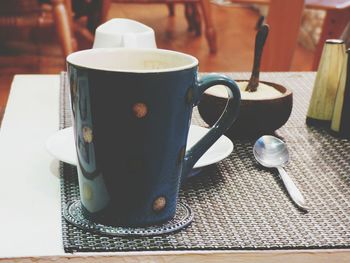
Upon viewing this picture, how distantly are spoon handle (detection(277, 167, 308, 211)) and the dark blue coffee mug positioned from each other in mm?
95

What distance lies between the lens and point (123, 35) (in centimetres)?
67

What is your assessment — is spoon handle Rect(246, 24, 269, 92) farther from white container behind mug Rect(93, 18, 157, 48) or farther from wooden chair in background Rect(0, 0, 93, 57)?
wooden chair in background Rect(0, 0, 93, 57)

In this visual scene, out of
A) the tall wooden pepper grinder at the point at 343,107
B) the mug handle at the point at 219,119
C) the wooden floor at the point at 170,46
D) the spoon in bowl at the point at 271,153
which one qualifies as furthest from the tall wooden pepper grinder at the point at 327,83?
the wooden floor at the point at 170,46

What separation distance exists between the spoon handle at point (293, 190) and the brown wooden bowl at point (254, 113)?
→ 92mm

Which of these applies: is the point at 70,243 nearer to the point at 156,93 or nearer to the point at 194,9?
the point at 156,93

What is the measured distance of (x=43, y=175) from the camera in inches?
20.6

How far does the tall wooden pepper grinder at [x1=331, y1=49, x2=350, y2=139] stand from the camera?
A: 25.2 inches

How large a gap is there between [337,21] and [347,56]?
132cm

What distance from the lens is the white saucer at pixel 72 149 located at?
511 millimetres

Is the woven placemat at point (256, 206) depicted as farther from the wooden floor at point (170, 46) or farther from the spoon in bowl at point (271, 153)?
the wooden floor at point (170, 46)

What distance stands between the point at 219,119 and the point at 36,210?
16 centimetres

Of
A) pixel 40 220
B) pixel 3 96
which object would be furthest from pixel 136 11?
pixel 40 220

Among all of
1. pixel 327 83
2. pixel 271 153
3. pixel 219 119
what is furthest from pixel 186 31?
pixel 219 119

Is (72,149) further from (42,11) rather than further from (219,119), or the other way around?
(42,11)
